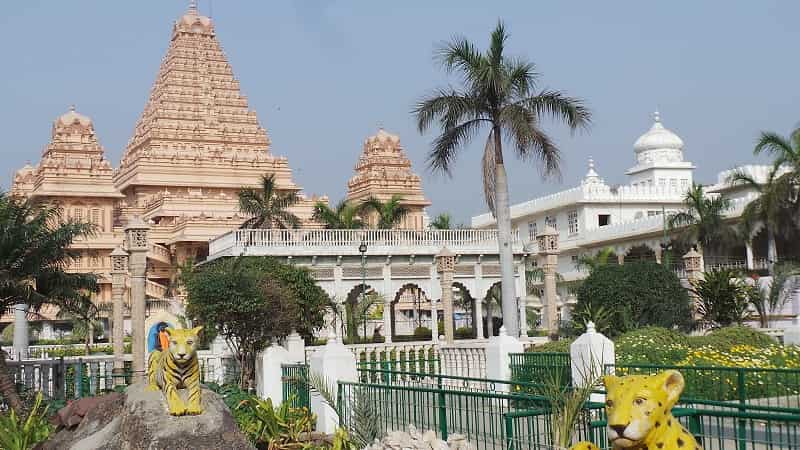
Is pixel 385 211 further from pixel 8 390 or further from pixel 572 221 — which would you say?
pixel 8 390

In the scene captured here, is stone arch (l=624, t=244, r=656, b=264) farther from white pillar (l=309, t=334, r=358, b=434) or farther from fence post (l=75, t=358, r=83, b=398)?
white pillar (l=309, t=334, r=358, b=434)

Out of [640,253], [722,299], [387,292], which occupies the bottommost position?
[722,299]

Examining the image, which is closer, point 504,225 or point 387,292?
point 504,225

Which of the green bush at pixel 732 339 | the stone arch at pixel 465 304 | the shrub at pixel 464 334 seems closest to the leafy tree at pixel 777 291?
the green bush at pixel 732 339

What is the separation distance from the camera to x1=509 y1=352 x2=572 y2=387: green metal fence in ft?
45.4

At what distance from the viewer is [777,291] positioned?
30.9 metres

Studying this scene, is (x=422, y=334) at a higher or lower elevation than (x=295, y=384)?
higher

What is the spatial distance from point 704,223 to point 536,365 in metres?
28.1

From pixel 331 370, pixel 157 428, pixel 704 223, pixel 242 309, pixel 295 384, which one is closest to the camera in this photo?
pixel 157 428

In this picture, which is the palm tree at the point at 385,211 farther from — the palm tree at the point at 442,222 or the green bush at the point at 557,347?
the green bush at the point at 557,347

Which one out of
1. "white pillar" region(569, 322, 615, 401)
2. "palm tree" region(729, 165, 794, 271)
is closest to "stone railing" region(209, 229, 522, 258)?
"palm tree" region(729, 165, 794, 271)

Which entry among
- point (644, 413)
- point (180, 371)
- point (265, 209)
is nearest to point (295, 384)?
point (180, 371)

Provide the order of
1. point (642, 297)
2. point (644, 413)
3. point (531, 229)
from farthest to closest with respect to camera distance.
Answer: point (531, 229), point (642, 297), point (644, 413)

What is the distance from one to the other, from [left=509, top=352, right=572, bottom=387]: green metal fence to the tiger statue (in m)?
5.93
